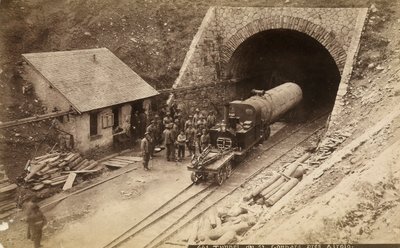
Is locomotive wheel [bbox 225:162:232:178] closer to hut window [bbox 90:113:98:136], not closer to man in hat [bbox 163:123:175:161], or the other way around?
man in hat [bbox 163:123:175:161]

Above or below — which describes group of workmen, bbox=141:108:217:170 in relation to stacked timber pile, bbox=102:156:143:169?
above

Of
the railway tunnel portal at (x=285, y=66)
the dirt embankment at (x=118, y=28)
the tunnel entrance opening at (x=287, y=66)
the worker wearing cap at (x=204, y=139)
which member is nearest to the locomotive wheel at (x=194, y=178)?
the worker wearing cap at (x=204, y=139)

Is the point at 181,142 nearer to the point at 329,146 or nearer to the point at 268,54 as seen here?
the point at 329,146

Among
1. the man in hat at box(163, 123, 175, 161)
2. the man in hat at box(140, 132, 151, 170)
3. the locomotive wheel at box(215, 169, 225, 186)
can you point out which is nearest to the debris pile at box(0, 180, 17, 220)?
the man in hat at box(140, 132, 151, 170)

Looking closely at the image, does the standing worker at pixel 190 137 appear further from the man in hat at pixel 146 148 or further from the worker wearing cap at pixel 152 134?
the man in hat at pixel 146 148

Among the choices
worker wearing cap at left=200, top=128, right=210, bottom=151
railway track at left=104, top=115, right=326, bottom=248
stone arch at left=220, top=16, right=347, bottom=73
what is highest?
stone arch at left=220, top=16, right=347, bottom=73

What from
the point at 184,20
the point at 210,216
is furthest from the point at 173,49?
the point at 210,216
